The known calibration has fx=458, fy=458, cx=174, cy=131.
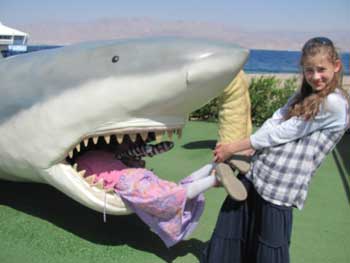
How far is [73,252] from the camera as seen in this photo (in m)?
2.74

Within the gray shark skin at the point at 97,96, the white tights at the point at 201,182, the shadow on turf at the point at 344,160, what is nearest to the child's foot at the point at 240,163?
the white tights at the point at 201,182

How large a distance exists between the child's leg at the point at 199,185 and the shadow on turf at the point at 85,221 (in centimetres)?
53

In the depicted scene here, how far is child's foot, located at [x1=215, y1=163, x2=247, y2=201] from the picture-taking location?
6.57 ft

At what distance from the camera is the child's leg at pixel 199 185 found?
228cm

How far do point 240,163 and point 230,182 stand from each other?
0.15 m

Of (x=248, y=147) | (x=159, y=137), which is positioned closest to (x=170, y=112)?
(x=159, y=137)

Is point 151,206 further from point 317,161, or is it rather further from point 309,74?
point 309,74

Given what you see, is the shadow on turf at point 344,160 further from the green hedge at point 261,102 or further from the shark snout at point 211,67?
the shark snout at point 211,67

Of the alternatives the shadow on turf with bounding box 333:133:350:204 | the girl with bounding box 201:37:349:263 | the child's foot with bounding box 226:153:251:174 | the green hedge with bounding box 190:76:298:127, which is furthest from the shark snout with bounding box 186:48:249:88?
the green hedge with bounding box 190:76:298:127

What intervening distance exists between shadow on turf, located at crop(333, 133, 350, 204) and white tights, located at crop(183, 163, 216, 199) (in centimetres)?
221

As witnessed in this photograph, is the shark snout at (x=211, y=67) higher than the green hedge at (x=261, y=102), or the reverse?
the shark snout at (x=211, y=67)

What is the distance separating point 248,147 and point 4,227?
6.21ft

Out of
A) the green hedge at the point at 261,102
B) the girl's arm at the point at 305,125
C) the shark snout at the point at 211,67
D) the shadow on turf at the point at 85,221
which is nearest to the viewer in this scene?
the girl's arm at the point at 305,125

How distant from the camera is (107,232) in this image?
3.04 metres
